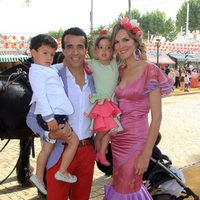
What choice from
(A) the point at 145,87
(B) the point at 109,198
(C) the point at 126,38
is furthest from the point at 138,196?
(C) the point at 126,38

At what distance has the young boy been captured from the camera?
7.36 ft

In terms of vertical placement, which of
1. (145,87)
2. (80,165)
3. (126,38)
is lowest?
(80,165)

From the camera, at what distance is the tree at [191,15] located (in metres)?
65.4

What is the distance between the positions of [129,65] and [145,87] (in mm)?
270

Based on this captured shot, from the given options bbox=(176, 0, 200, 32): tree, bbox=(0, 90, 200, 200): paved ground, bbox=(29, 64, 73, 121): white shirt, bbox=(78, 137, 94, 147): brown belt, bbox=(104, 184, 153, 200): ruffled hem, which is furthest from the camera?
bbox=(176, 0, 200, 32): tree

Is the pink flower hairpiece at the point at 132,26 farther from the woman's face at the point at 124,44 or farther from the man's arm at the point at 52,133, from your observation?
the man's arm at the point at 52,133

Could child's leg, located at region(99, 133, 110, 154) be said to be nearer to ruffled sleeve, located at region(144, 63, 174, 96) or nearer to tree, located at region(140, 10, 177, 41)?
ruffled sleeve, located at region(144, 63, 174, 96)

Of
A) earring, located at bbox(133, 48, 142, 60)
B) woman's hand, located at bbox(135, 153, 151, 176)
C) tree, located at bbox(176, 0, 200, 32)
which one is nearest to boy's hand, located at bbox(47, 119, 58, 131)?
woman's hand, located at bbox(135, 153, 151, 176)

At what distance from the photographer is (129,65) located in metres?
2.53

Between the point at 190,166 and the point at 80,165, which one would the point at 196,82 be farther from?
the point at 80,165

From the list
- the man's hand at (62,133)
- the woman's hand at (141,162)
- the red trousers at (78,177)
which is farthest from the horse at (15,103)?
the woman's hand at (141,162)

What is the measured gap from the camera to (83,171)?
2518 millimetres

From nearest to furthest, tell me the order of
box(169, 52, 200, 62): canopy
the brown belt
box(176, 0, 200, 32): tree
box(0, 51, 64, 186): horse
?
the brown belt < box(0, 51, 64, 186): horse < box(169, 52, 200, 62): canopy < box(176, 0, 200, 32): tree

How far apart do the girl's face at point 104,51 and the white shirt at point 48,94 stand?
0.46m
